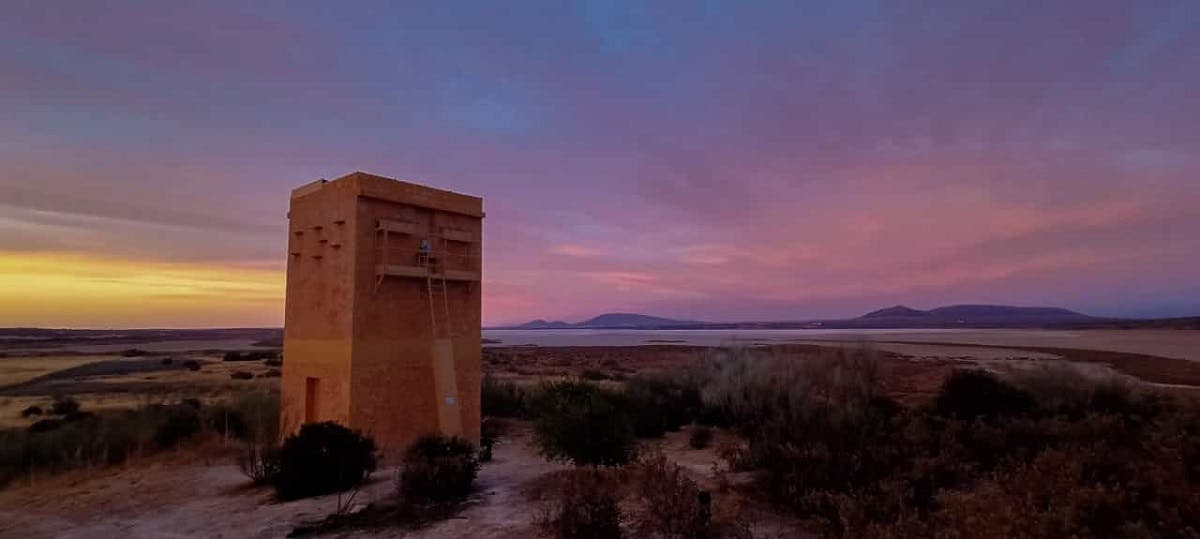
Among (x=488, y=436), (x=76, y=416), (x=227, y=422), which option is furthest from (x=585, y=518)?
(x=76, y=416)

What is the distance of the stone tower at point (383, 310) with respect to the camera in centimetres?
1092

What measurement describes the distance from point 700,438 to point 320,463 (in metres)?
6.96

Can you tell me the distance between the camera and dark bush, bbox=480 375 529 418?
17.3 m

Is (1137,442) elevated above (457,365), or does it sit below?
below

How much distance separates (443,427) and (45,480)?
728 cm

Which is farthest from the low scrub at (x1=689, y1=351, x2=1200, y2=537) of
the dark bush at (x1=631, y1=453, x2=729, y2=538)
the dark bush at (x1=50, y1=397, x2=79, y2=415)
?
the dark bush at (x1=50, y1=397, x2=79, y2=415)

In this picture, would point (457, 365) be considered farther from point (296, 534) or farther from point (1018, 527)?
point (1018, 527)

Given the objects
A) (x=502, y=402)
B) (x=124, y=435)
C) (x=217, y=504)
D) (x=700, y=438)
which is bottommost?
(x=217, y=504)

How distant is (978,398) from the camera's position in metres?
13.4

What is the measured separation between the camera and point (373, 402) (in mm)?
11000

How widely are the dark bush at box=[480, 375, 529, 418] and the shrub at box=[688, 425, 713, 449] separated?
16.2 feet

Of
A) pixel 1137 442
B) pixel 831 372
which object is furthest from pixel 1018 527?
pixel 831 372

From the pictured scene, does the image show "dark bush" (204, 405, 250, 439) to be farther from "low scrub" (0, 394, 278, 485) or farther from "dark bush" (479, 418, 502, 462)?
Answer: "dark bush" (479, 418, 502, 462)

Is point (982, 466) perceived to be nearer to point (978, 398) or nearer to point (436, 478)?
point (978, 398)
